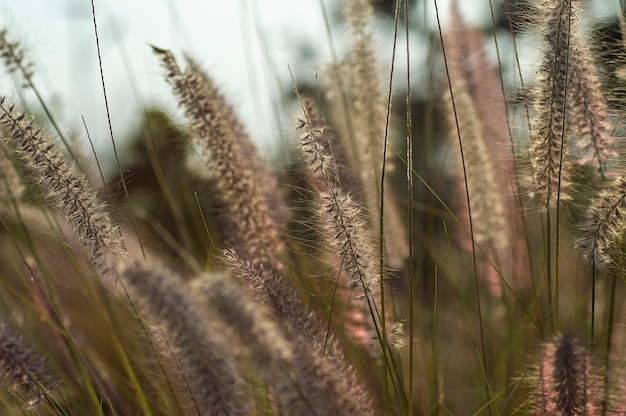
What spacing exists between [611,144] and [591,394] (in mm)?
595

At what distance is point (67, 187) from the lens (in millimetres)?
1437

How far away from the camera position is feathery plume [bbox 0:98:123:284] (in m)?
1.42

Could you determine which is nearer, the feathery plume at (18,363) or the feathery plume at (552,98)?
the feathery plume at (18,363)

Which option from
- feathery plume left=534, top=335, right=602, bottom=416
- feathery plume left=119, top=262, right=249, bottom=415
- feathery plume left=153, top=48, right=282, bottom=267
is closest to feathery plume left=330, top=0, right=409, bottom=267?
feathery plume left=153, top=48, right=282, bottom=267

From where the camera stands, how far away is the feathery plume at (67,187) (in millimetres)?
1425

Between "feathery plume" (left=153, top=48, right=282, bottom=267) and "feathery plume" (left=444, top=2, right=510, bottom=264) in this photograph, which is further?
"feathery plume" (left=444, top=2, right=510, bottom=264)

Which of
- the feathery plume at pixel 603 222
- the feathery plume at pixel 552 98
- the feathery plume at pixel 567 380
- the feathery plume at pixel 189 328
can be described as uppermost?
the feathery plume at pixel 552 98

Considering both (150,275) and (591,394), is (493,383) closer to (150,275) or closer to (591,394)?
(591,394)

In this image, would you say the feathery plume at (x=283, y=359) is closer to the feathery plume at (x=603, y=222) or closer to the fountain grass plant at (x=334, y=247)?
the fountain grass plant at (x=334, y=247)

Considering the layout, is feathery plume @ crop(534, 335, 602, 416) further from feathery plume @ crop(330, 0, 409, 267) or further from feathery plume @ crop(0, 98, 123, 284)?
feathery plume @ crop(330, 0, 409, 267)

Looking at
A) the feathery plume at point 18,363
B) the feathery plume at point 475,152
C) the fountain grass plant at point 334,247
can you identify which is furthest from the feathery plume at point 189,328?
the feathery plume at point 475,152

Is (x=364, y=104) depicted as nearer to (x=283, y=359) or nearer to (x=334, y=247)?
(x=334, y=247)

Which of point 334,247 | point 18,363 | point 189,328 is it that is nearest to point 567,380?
point 334,247

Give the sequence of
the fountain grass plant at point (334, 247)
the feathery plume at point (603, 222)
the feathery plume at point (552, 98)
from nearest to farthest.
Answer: the fountain grass plant at point (334, 247) → the feathery plume at point (603, 222) → the feathery plume at point (552, 98)
